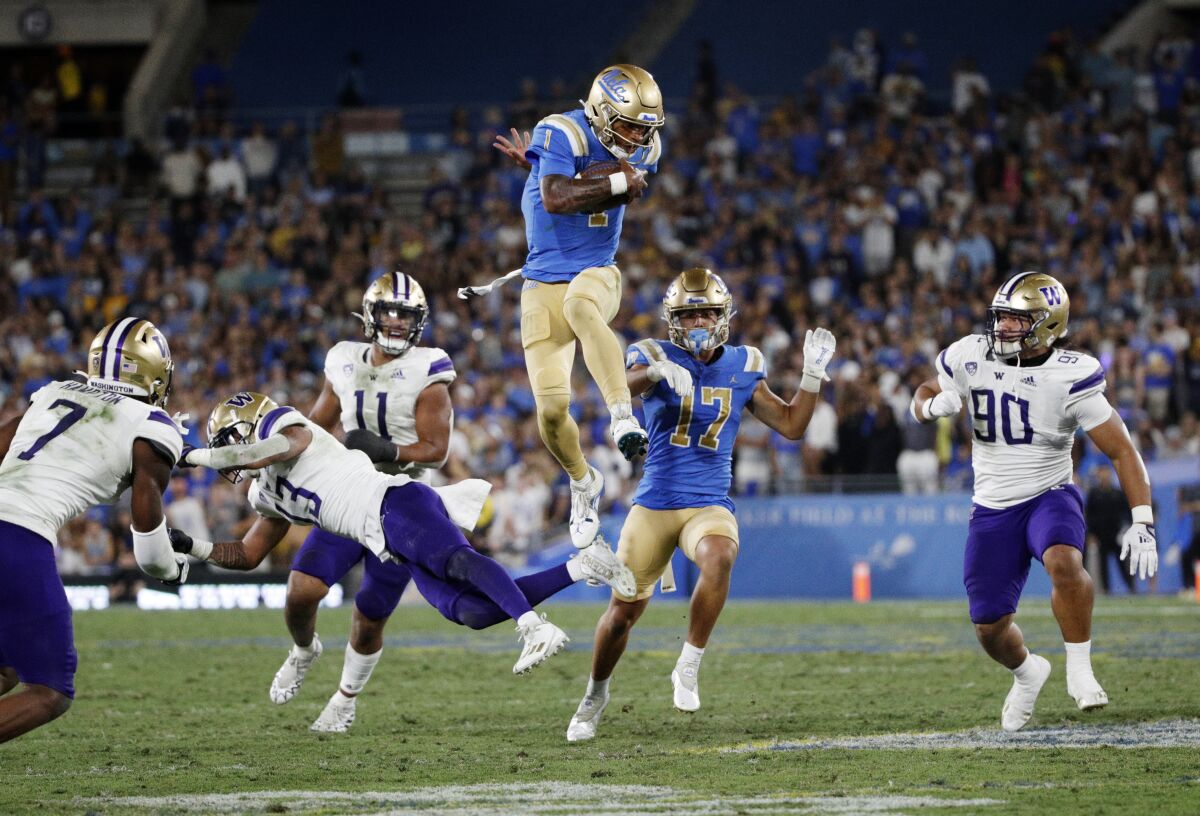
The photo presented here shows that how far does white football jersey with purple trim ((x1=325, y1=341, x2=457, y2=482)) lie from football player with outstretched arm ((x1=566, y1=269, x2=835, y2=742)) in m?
1.06

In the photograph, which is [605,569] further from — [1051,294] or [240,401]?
[1051,294]

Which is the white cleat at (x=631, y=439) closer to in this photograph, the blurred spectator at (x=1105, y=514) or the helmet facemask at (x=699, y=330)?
the helmet facemask at (x=699, y=330)

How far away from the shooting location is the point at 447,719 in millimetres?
8562

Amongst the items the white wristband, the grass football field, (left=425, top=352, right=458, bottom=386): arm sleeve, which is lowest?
the grass football field

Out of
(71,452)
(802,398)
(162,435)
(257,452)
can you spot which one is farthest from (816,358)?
(71,452)

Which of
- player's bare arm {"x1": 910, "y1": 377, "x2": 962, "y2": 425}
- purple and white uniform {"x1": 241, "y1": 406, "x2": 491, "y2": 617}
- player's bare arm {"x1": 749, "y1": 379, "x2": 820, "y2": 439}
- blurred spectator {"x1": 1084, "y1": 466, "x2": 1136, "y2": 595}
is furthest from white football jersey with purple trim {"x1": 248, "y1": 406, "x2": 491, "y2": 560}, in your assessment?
blurred spectator {"x1": 1084, "y1": 466, "x2": 1136, "y2": 595}

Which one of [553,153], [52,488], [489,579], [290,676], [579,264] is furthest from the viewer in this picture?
[290,676]

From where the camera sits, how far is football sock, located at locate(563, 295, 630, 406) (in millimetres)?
7797

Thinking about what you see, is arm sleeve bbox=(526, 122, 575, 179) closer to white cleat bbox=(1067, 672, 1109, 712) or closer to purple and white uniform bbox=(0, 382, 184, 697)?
purple and white uniform bbox=(0, 382, 184, 697)

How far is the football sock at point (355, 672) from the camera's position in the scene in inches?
325

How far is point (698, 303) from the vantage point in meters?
8.09

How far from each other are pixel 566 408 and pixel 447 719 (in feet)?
5.74

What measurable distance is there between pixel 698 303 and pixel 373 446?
1664 mm

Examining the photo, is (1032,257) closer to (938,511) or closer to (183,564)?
(938,511)
